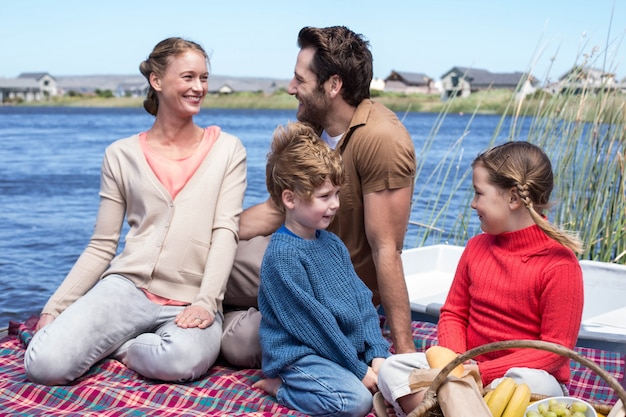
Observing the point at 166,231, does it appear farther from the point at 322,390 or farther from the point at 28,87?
the point at 28,87

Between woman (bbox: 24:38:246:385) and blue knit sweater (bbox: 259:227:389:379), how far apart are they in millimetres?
292

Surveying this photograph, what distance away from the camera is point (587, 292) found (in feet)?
11.2

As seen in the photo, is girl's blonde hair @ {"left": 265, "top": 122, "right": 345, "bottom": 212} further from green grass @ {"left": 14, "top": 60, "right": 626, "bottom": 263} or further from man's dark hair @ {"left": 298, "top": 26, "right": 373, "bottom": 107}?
green grass @ {"left": 14, "top": 60, "right": 626, "bottom": 263}

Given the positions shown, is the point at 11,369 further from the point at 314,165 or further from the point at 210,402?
the point at 314,165

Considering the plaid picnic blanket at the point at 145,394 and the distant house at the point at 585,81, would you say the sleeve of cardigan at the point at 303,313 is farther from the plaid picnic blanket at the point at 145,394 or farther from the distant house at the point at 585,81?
the distant house at the point at 585,81

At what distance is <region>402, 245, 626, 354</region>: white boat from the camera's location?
2787 millimetres

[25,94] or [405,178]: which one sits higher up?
[405,178]

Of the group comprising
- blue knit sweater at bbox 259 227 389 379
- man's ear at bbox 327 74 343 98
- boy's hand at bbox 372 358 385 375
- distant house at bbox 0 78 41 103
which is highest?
man's ear at bbox 327 74 343 98

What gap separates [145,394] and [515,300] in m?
1.08

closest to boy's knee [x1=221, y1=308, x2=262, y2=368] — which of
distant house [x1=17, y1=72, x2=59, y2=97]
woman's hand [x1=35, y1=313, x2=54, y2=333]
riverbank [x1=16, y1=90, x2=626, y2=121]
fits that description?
woman's hand [x1=35, y1=313, x2=54, y2=333]

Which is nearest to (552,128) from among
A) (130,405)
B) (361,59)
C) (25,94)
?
(361,59)

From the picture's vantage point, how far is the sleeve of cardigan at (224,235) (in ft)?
8.50

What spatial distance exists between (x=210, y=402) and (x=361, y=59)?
1185 millimetres

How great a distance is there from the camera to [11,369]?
2627 millimetres
